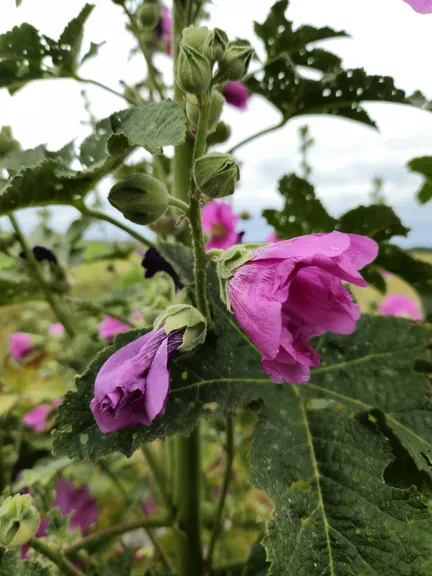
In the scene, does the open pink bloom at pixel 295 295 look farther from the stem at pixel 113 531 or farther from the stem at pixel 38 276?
the stem at pixel 38 276

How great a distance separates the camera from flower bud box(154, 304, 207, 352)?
0.37 m

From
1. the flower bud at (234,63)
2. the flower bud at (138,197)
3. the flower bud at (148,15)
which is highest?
the flower bud at (148,15)

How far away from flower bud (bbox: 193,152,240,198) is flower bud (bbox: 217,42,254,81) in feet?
0.28

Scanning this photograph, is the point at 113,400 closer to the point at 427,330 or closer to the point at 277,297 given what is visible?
the point at 277,297

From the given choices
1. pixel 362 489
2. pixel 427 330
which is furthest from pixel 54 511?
pixel 427 330

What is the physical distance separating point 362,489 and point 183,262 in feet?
0.84

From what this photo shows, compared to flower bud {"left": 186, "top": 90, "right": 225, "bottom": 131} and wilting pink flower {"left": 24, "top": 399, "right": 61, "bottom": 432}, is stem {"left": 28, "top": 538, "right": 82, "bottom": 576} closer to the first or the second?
flower bud {"left": 186, "top": 90, "right": 225, "bottom": 131}

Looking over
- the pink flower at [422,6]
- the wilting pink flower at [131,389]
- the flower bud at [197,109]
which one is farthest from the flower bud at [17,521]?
the pink flower at [422,6]

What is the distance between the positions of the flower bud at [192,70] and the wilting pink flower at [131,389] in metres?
0.20

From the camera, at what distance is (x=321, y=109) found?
635 mm

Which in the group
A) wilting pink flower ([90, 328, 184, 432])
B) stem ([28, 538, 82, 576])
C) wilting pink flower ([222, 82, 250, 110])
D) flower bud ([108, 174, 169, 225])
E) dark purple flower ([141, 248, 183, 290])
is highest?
flower bud ([108, 174, 169, 225])

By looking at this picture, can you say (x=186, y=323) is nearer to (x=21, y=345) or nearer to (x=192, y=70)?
(x=192, y=70)

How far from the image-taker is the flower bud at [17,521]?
40 centimetres

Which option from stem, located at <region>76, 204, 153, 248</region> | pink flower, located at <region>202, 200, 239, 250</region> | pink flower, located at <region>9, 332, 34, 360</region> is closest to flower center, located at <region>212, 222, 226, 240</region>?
pink flower, located at <region>202, 200, 239, 250</region>
